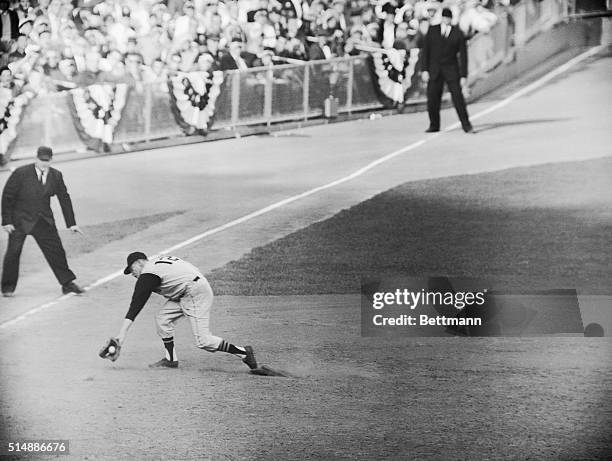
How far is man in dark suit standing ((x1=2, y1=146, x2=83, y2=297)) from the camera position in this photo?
11492mm

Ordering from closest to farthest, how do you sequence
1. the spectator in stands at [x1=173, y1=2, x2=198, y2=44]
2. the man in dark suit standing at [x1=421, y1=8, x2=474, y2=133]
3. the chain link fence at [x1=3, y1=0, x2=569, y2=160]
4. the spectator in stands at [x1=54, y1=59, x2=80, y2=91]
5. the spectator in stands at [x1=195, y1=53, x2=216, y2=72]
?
the chain link fence at [x1=3, y1=0, x2=569, y2=160] < the spectator in stands at [x1=54, y1=59, x2=80, y2=91] < the spectator in stands at [x1=173, y1=2, x2=198, y2=44] < the spectator in stands at [x1=195, y1=53, x2=216, y2=72] < the man in dark suit standing at [x1=421, y1=8, x2=474, y2=133]

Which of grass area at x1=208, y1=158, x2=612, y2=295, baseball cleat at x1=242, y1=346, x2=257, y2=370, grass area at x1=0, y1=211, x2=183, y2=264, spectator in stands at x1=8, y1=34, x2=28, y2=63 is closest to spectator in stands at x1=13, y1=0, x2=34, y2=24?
spectator in stands at x1=8, y1=34, x2=28, y2=63

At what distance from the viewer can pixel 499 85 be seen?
1803cm

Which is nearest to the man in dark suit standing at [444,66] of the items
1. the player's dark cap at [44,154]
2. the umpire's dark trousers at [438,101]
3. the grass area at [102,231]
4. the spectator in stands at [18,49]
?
the umpire's dark trousers at [438,101]

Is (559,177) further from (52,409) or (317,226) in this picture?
(52,409)

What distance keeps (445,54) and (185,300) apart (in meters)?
6.29

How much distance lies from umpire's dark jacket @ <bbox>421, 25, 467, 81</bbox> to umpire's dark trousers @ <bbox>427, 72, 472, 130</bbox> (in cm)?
9

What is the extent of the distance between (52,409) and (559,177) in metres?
5.71

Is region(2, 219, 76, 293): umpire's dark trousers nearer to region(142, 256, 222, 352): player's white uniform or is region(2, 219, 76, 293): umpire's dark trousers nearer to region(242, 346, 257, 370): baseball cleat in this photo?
region(142, 256, 222, 352): player's white uniform

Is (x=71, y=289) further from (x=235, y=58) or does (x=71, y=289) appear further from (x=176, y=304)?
(x=235, y=58)

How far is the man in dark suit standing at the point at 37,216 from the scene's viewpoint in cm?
1149

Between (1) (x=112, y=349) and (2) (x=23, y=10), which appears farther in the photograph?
(2) (x=23, y=10)

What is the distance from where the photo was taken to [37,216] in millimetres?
11664

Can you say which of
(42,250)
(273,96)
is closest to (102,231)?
(42,250)
